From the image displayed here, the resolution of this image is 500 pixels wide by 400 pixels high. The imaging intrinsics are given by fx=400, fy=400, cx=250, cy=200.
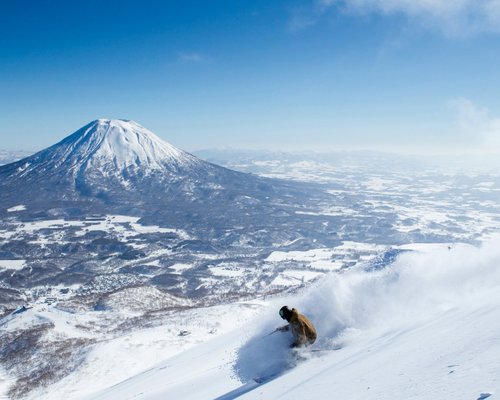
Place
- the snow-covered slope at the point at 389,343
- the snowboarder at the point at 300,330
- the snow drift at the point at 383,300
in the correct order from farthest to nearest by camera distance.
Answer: the snow drift at the point at 383,300, the snowboarder at the point at 300,330, the snow-covered slope at the point at 389,343

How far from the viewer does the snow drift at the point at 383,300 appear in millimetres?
10469

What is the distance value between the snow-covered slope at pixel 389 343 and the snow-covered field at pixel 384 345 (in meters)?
0.03

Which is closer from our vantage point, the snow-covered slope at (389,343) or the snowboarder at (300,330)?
the snow-covered slope at (389,343)

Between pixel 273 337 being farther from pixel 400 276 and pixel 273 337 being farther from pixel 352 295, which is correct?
pixel 400 276

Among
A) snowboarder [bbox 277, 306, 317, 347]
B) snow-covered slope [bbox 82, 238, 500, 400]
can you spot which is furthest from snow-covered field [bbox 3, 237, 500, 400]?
snowboarder [bbox 277, 306, 317, 347]

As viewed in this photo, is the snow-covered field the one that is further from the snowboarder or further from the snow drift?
the snowboarder

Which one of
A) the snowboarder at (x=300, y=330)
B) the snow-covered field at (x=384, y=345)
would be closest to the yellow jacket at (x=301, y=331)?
the snowboarder at (x=300, y=330)

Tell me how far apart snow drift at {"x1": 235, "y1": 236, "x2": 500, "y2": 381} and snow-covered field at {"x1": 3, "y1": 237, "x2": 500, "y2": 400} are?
0.03m

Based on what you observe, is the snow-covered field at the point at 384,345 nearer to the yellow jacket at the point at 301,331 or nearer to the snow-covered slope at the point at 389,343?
the snow-covered slope at the point at 389,343

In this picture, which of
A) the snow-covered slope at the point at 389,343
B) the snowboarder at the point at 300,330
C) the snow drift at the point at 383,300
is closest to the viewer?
the snow-covered slope at the point at 389,343

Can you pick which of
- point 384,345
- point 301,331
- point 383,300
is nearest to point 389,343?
point 384,345

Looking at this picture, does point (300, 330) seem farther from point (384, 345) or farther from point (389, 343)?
point (389, 343)

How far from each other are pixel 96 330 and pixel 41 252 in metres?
135

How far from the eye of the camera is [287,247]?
183m
